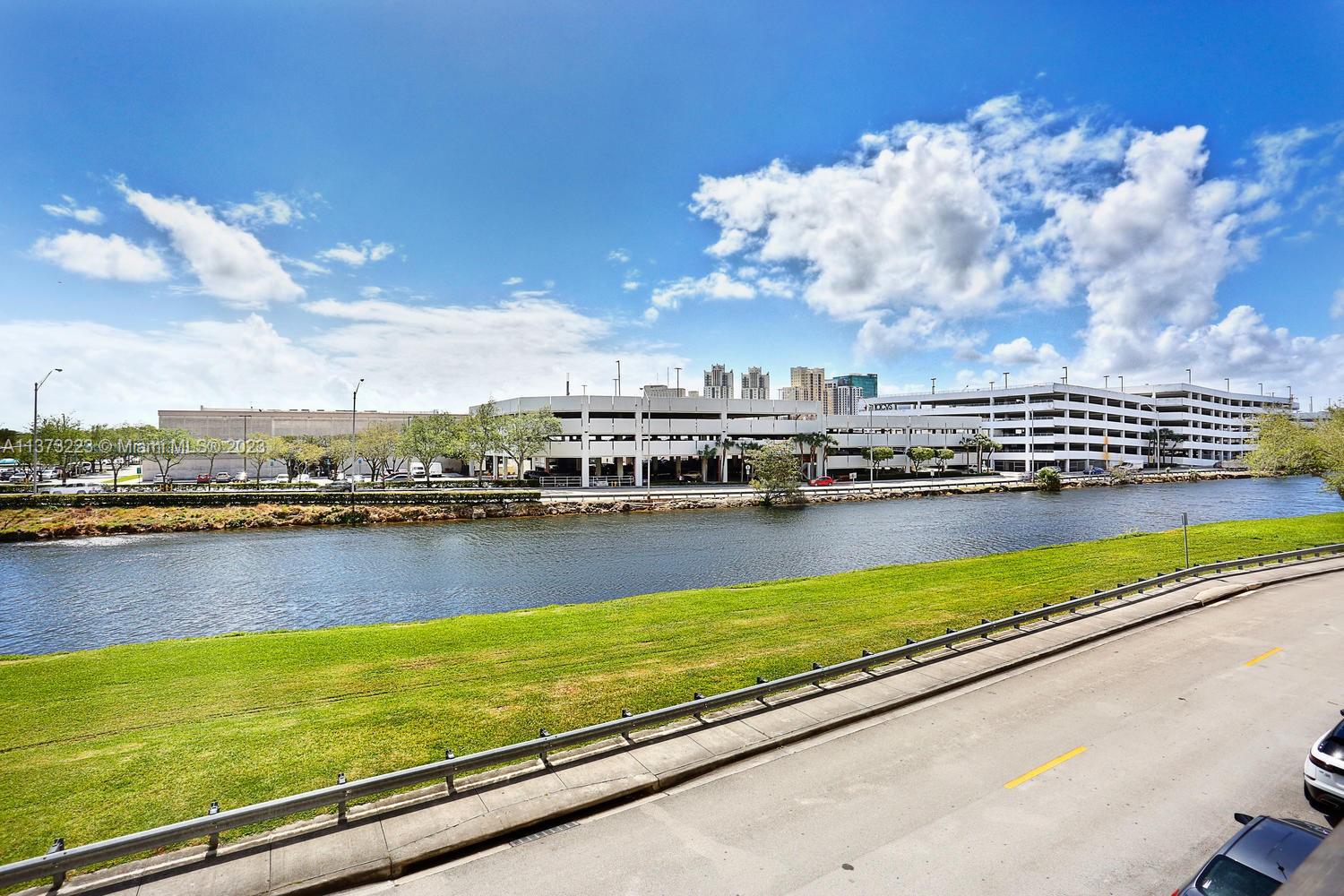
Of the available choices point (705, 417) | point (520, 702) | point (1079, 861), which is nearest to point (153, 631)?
point (520, 702)

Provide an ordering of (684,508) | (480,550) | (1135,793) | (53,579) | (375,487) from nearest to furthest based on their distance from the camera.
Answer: (1135,793)
(53,579)
(480,550)
(684,508)
(375,487)

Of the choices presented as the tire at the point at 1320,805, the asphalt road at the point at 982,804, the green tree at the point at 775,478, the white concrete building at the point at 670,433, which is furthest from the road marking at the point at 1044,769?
the white concrete building at the point at 670,433

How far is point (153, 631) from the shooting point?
92.2ft

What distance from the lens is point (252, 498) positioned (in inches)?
2680

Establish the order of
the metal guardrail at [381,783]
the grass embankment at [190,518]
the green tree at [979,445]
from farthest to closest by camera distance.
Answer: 1. the green tree at [979,445]
2. the grass embankment at [190,518]
3. the metal guardrail at [381,783]

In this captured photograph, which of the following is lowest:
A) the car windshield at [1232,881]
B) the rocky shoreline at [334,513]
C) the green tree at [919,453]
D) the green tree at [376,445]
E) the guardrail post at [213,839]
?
the rocky shoreline at [334,513]

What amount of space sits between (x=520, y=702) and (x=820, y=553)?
1346 inches

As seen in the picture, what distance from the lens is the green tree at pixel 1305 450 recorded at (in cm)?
A: 4828

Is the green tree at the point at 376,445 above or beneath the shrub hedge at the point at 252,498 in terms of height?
above

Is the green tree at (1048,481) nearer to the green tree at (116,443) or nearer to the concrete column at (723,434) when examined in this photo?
the concrete column at (723,434)

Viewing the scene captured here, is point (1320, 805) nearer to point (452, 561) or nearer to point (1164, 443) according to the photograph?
point (452, 561)

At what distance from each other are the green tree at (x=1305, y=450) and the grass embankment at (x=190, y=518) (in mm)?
73701

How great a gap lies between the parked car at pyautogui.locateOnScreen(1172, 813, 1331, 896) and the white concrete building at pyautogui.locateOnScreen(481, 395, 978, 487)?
3253 inches

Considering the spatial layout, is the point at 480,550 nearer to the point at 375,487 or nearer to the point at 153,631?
the point at 153,631
